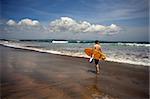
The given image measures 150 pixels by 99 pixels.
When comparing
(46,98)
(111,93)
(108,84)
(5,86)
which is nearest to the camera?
(46,98)

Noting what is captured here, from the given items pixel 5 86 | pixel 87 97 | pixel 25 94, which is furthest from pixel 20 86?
pixel 87 97

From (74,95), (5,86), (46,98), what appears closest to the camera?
(46,98)

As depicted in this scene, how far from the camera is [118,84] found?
7.06m

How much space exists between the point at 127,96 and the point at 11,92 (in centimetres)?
380

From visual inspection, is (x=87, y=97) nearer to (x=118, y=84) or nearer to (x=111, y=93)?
(x=111, y=93)

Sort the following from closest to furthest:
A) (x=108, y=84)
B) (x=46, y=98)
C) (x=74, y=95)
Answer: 1. (x=46, y=98)
2. (x=74, y=95)
3. (x=108, y=84)

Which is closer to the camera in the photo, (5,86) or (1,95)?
(1,95)

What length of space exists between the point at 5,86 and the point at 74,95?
103 inches

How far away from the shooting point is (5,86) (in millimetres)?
6191

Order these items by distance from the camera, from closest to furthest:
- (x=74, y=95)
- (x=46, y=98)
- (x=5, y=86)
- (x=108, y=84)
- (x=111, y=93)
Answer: (x=46, y=98)
(x=74, y=95)
(x=111, y=93)
(x=5, y=86)
(x=108, y=84)

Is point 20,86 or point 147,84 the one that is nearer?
Answer: point 20,86

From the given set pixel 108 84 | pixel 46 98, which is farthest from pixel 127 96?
pixel 46 98

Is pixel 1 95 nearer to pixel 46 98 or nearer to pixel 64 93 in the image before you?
pixel 46 98

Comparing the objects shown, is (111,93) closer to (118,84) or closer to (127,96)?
(127,96)
